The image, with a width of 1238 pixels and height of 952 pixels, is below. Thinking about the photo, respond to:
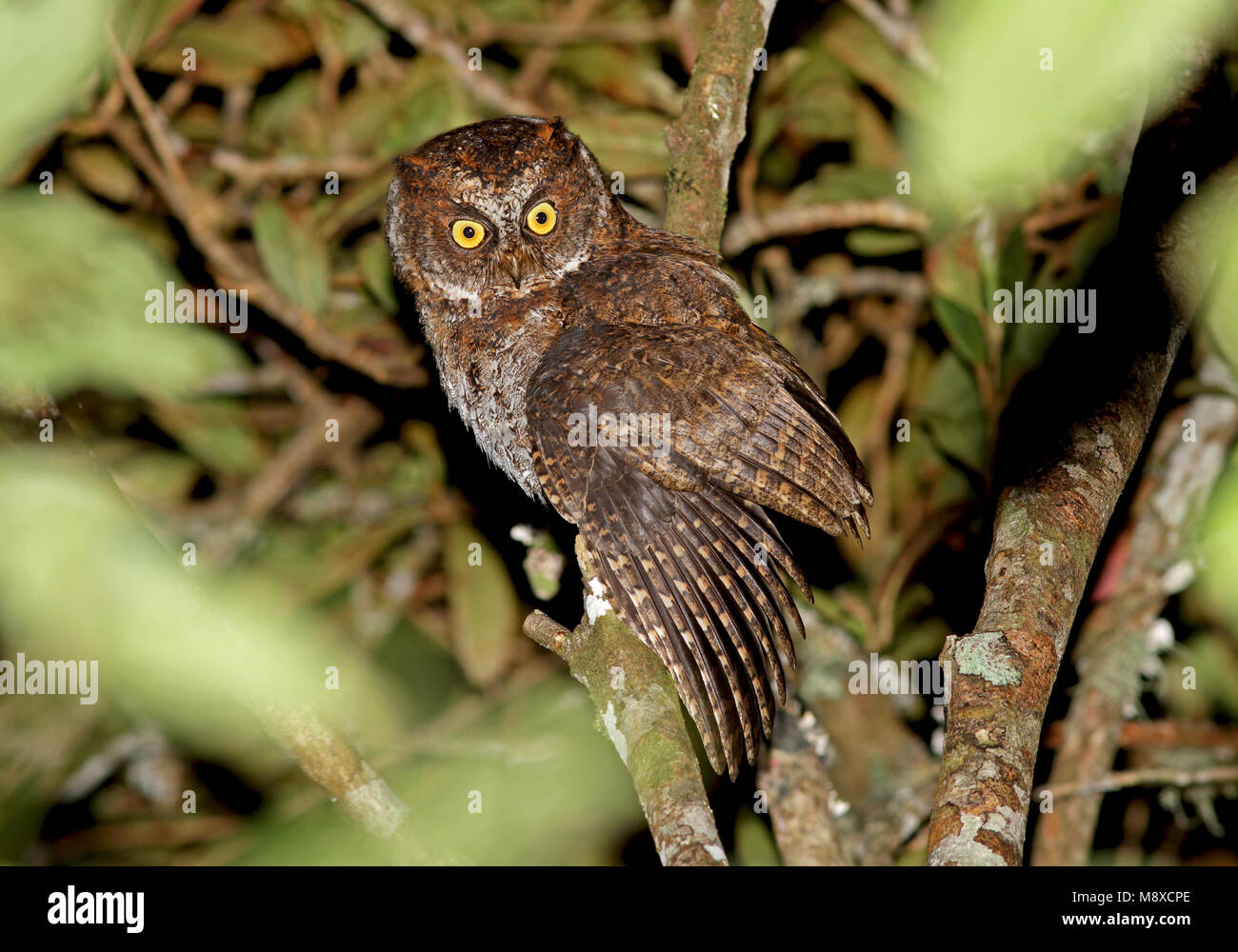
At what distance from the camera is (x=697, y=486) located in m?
2.89

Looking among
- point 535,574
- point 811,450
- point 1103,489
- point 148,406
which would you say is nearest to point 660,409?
point 811,450

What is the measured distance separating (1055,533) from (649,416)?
3.53 ft

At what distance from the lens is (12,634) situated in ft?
8.55

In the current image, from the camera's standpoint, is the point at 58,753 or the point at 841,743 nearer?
the point at 58,753

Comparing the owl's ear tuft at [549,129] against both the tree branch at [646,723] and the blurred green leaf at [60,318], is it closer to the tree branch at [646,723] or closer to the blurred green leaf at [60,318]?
the tree branch at [646,723]

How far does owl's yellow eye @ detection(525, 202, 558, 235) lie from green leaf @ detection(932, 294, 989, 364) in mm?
1305

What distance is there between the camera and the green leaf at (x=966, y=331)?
3.32 meters

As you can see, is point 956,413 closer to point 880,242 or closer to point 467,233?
point 880,242

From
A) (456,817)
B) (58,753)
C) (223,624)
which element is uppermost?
(223,624)

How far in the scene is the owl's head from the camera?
10.7ft

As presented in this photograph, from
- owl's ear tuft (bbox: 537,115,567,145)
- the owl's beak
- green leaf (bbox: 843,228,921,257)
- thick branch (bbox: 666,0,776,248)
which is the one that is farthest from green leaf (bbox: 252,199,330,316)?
green leaf (bbox: 843,228,921,257)

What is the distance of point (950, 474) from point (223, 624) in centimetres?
271

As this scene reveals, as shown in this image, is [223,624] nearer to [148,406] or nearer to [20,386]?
[20,386]

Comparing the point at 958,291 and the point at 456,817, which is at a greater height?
the point at 958,291
